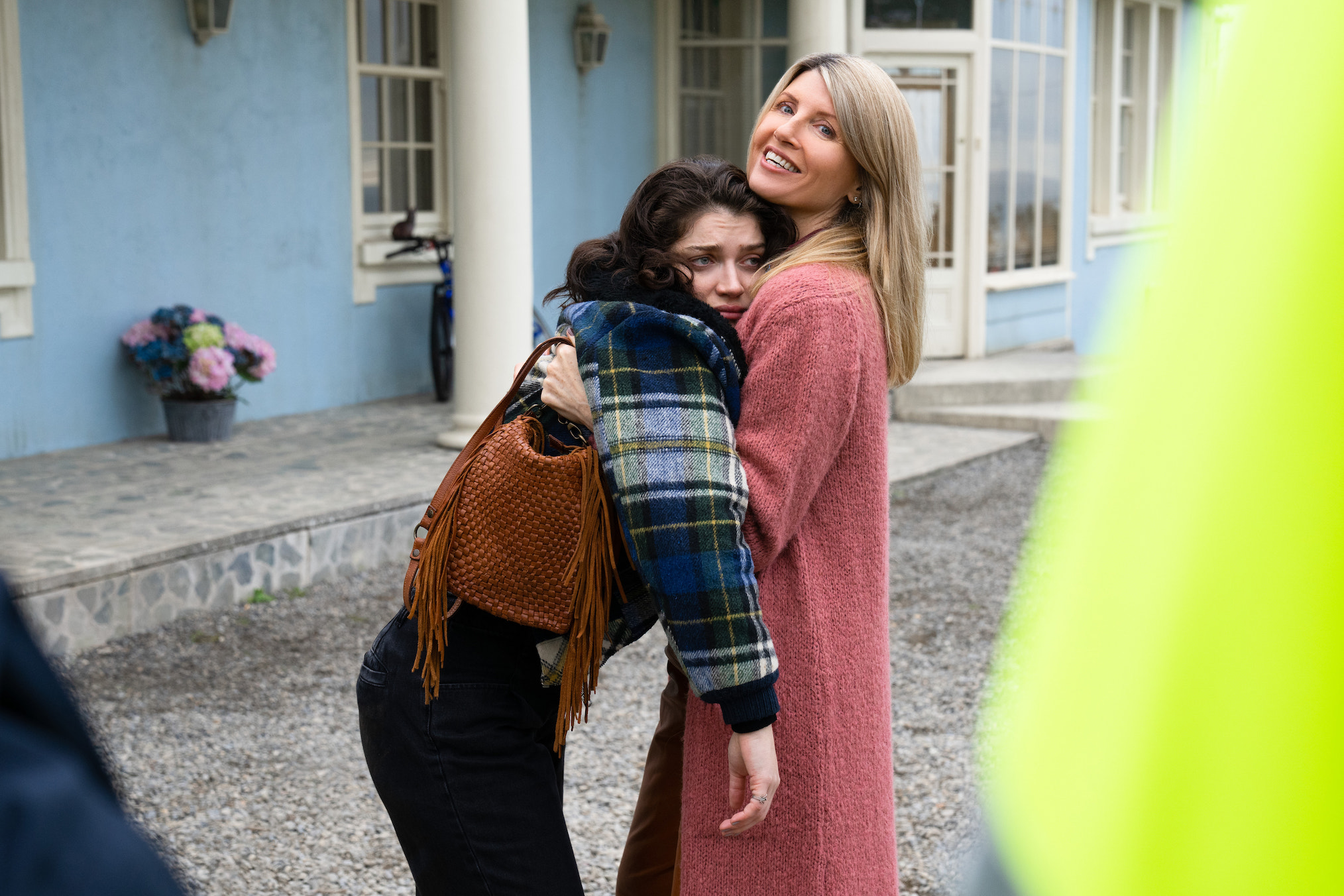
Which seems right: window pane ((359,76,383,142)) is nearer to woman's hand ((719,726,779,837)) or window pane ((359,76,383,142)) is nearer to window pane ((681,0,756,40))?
window pane ((681,0,756,40))

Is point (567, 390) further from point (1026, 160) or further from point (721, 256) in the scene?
point (1026, 160)

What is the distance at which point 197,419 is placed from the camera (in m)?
7.63

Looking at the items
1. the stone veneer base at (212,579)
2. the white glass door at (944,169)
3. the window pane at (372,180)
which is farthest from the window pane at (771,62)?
the stone veneer base at (212,579)

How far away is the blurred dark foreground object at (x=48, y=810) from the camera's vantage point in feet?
1.72

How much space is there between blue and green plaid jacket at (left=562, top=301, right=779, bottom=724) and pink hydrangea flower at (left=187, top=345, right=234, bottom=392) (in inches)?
244

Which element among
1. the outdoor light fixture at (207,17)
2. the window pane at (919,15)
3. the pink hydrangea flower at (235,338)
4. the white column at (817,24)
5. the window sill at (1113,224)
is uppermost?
the window pane at (919,15)

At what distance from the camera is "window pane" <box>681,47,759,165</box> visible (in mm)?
11992

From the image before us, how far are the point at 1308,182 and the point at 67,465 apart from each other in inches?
287

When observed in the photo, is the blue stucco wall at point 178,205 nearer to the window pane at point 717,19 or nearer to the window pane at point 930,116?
the window pane at point 717,19

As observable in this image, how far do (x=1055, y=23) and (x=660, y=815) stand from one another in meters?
11.9

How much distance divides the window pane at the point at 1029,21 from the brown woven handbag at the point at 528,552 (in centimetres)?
1151

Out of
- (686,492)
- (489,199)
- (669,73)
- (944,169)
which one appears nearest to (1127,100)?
(944,169)

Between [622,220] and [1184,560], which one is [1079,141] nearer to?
[622,220]

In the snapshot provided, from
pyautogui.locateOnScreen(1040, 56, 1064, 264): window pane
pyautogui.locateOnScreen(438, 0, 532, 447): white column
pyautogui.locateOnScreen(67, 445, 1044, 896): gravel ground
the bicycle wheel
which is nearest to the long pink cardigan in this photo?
pyautogui.locateOnScreen(67, 445, 1044, 896): gravel ground
